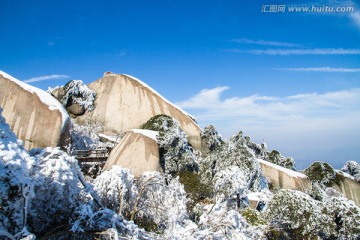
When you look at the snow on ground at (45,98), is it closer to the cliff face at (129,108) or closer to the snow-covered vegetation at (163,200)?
the snow-covered vegetation at (163,200)

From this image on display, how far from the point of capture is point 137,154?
14938 millimetres

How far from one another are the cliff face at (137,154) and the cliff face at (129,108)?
22.5ft

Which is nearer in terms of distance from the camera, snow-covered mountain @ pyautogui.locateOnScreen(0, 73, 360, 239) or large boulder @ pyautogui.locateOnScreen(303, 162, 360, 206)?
snow-covered mountain @ pyautogui.locateOnScreen(0, 73, 360, 239)

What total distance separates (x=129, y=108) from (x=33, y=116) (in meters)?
9.40

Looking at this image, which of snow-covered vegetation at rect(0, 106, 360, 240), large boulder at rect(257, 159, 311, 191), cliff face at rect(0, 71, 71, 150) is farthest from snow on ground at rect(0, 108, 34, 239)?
large boulder at rect(257, 159, 311, 191)

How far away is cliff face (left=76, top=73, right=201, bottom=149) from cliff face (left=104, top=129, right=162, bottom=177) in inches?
270

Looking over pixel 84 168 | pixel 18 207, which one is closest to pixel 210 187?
pixel 84 168

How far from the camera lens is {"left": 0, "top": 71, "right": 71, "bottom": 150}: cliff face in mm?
13789

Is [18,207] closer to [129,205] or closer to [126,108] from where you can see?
[129,205]

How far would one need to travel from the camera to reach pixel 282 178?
20.9m

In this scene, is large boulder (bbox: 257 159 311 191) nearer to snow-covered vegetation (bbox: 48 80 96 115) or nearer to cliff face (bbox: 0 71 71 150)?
cliff face (bbox: 0 71 71 150)

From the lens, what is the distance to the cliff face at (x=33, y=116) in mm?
13789

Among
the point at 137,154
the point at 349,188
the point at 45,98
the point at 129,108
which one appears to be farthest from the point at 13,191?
the point at 349,188

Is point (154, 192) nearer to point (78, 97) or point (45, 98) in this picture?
point (45, 98)
